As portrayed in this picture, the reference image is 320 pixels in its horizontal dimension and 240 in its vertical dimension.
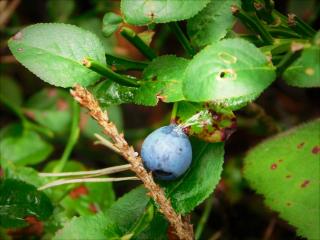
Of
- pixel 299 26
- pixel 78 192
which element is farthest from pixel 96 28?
pixel 299 26

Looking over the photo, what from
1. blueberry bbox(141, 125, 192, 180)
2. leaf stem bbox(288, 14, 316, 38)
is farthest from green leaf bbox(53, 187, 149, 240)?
leaf stem bbox(288, 14, 316, 38)

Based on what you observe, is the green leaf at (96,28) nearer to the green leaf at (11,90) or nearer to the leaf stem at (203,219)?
the green leaf at (11,90)

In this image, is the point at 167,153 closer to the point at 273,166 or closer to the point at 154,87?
the point at 154,87

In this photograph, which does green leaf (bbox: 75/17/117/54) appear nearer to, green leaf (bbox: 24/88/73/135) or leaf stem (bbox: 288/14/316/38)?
green leaf (bbox: 24/88/73/135)

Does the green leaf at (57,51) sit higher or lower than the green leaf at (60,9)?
higher

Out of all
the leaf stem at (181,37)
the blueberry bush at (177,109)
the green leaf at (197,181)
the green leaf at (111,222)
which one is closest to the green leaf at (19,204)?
the blueberry bush at (177,109)
